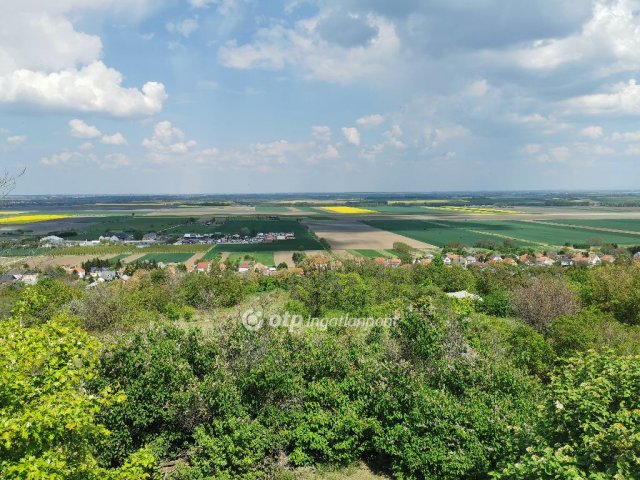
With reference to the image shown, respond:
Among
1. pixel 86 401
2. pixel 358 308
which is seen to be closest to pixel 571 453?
pixel 86 401

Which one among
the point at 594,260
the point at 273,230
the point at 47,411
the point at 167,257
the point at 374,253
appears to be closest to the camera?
the point at 47,411

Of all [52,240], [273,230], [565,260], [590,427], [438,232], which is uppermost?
[590,427]

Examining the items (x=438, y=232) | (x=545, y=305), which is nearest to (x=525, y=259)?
(x=545, y=305)

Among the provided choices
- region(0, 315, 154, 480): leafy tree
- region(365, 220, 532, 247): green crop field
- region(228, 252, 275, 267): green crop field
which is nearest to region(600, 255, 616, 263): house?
region(365, 220, 532, 247): green crop field

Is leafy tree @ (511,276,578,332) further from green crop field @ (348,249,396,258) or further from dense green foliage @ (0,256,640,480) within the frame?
green crop field @ (348,249,396,258)

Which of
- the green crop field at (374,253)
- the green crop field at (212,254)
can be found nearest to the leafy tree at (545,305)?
the green crop field at (374,253)

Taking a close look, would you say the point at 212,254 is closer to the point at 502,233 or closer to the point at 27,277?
the point at 27,277
